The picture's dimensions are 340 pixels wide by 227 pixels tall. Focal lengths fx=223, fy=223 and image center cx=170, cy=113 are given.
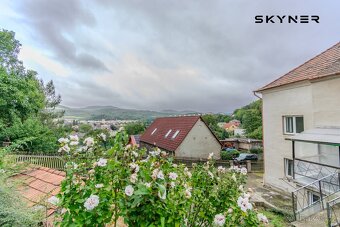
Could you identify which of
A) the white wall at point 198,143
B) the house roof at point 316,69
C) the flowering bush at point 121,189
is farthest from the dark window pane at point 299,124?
the flowering bush at point 121,189

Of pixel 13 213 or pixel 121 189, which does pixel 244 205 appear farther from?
pixel 13 213

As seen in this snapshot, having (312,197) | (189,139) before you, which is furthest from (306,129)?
(189,139)

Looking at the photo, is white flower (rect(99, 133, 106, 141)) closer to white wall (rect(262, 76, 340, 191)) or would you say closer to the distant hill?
white wall (rect(262, 76, 340, 191))

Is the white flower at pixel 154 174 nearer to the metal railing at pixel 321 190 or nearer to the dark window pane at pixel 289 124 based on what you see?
the metal railing at pixel 321 190

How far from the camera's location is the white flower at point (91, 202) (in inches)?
82.4

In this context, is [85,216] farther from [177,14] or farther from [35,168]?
[177,14]

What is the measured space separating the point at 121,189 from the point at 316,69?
600 inches

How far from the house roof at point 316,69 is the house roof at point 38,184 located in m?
12.9

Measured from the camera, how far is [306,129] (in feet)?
44.1

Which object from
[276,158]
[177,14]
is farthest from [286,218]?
[177,14]

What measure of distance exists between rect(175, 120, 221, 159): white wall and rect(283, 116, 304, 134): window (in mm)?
12180

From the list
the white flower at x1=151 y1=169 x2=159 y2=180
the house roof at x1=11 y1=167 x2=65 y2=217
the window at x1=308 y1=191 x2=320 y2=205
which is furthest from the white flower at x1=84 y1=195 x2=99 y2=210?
the window at x1=308 y1=191 x2=320 y2=205

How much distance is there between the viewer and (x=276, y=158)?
16.4 m

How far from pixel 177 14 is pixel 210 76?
2569 cm
